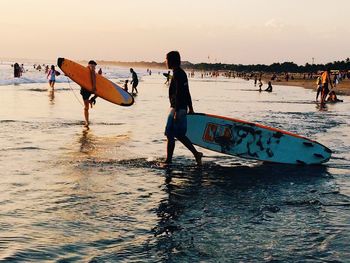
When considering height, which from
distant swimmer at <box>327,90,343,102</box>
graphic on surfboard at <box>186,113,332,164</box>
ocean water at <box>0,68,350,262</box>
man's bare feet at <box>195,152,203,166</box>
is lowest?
ocean water at <box>0,68,350,262</box>

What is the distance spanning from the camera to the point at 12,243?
416 cm

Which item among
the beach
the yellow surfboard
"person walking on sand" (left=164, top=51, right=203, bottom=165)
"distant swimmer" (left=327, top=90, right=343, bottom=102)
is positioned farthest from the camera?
the beach

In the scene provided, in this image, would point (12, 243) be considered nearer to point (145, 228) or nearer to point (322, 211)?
point (145, 228)

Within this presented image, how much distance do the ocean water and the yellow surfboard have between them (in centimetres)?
488

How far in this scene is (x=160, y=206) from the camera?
17.9ft

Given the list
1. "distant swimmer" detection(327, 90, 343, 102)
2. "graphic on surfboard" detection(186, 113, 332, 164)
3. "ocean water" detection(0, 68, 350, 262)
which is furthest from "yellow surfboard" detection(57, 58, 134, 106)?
"distant swimmer" detection(327, 90, 343, 102)

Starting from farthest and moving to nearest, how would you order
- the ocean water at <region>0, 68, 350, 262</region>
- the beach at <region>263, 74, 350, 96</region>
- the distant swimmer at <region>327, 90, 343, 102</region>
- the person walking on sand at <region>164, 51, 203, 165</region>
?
1. the beach at <region>263, 74, 350, 96</region>
2. the distant swimmer at <region>327, 90, 343, 102</region>
3. the person walking on sand at <region>164, 51, 203, 165</region>
4. the ocean water at <region>0, 68, 350, 262</region>

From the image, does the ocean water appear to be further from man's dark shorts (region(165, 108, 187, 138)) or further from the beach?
the beach

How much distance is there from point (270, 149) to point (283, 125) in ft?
20.7

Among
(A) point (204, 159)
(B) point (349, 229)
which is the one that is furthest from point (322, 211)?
(A) point (204, 159)

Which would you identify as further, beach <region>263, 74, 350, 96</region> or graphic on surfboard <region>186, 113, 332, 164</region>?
beach <region>263, 74, 350, 96</region>

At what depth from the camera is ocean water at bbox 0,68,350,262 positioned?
4.08 meters

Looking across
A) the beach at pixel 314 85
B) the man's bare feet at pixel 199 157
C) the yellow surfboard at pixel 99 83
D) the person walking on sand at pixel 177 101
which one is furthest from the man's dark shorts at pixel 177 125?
the beach at pixel 314 85

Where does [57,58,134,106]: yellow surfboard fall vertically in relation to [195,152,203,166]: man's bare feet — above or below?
above
